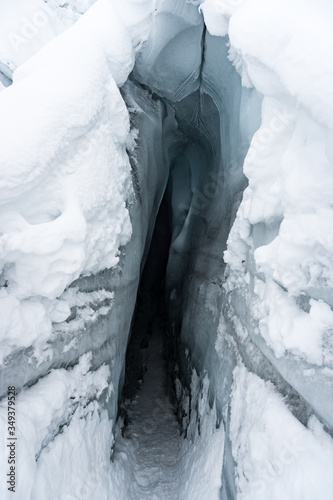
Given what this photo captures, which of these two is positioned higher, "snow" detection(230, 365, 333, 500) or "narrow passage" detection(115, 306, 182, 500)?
"snow" detection(230, 365, 333, 500)

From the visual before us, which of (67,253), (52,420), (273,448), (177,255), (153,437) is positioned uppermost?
(67,253)

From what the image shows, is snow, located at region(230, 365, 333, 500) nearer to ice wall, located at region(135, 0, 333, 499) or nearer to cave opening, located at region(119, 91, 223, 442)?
ice wall, located at region(135, 0, 333, 499)

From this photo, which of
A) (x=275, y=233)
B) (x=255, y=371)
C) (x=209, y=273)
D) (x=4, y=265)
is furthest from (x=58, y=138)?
(x=209, y=273)

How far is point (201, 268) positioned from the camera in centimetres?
356

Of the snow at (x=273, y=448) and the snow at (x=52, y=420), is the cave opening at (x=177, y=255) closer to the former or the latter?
the snow at (x=52, y=420)

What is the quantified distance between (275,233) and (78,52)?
1.81m

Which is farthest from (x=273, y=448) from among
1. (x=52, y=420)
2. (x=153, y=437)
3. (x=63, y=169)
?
(x=153, y=437)

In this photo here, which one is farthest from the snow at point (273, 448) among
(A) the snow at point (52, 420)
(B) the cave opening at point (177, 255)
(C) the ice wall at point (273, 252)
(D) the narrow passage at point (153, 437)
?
(B) the cave opening at point (177, 255)

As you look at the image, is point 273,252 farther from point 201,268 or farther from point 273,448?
point 201,268

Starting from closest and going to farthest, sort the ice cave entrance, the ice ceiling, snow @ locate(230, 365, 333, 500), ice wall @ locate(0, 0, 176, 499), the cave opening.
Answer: snow @ locate(230, 365, 333, 500)
the ice ceiling
ice wall @ locate(0, 0, 176, 499)
the ice cave entrance
the cave opening

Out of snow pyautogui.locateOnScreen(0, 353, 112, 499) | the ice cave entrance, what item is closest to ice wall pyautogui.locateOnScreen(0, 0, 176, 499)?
snow pyautogui.locateOnScreen(0, 353, 112, 499)

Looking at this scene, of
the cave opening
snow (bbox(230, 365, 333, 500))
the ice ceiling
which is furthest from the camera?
the cave opening

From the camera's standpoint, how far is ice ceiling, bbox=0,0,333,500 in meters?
1.40

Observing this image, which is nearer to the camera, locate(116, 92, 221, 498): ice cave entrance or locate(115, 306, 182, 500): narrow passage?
locate(115, 306, 182, 500): narrow passage
